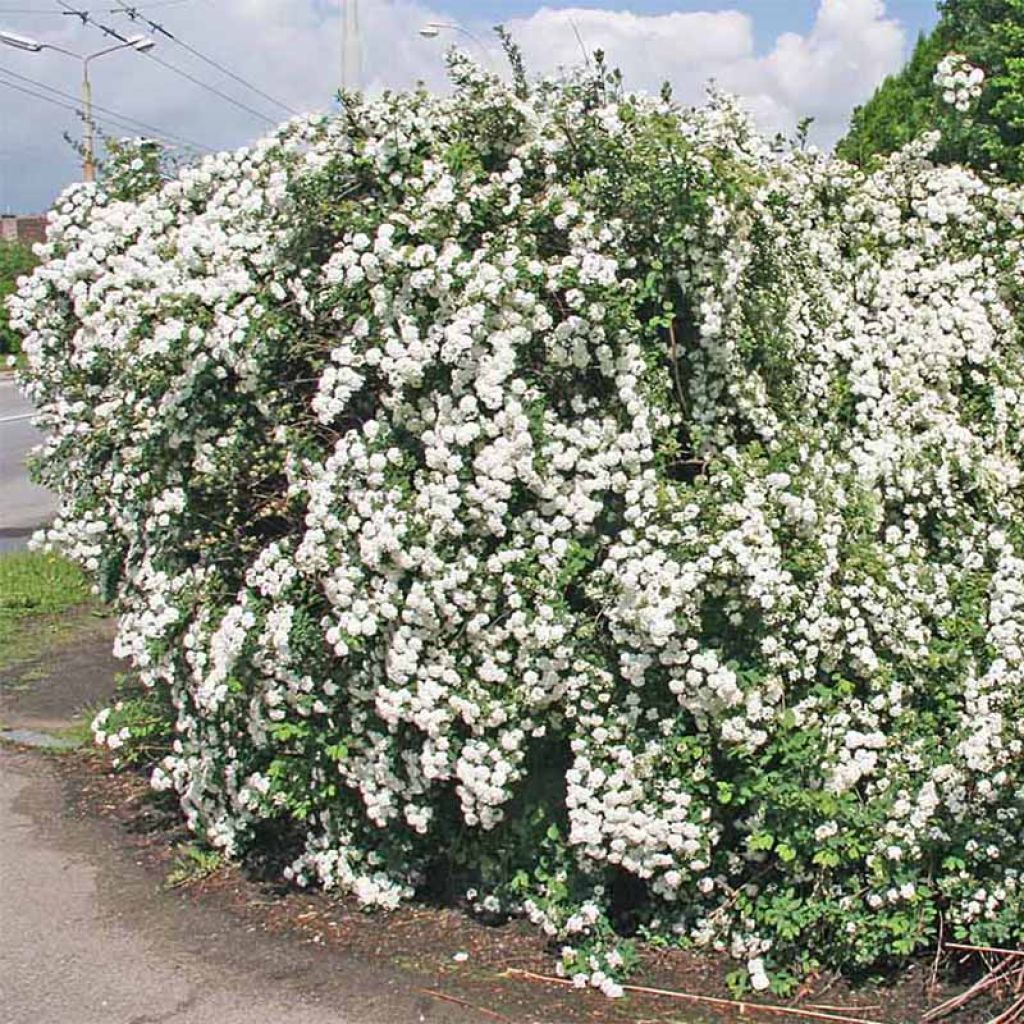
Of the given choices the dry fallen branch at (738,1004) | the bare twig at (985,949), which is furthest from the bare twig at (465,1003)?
the bare twig at (985,949)

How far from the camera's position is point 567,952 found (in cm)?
438

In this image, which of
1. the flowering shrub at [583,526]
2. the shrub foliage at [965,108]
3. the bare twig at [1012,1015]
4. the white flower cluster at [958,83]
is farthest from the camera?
the shrub foliage at [965,108]


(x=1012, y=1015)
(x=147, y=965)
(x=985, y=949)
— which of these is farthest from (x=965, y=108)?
(x=147, y=965)

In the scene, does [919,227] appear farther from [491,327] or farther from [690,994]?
[690,994]

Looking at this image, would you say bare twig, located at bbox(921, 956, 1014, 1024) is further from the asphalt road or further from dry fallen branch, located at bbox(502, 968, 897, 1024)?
the asphalt road

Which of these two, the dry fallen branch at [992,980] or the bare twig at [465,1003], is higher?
the dry fallen branch at [992,980]

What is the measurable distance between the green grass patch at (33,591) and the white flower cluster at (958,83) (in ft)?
19.1

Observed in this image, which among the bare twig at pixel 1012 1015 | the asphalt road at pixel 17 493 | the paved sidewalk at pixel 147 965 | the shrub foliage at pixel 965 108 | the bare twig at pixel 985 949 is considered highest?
the shrub foliage at pixel 965 108

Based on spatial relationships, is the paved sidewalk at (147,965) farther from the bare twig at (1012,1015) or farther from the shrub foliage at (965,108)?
the shrub foliage at (965,108)

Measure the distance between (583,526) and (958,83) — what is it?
2809 mm

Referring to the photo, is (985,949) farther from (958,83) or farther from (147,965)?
(958,83)

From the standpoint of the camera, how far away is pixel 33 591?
31.7ft

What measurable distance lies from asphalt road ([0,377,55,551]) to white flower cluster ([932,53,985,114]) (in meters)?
5.43

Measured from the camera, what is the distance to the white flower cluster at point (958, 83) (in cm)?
570
